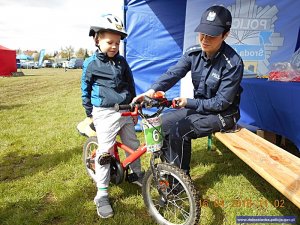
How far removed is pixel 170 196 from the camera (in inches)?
103

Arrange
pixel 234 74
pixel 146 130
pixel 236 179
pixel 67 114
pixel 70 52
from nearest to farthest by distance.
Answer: pixel 146 130, pixel 234 74, pixel 236 179, pixel 67 114, pixel 70 52

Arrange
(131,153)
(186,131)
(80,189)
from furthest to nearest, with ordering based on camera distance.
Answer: (80,189) < (131,153) < (186,131)

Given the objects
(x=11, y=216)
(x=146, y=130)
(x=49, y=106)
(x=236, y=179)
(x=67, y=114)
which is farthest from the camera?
(x=49, y=106)

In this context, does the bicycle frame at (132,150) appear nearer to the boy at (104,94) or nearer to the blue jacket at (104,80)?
the boy at (104,94)

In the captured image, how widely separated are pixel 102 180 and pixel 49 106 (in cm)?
720

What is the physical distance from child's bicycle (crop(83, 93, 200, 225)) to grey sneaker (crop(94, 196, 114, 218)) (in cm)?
43

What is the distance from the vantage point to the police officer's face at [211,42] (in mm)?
2711

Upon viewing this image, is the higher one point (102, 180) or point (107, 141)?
point (107, 141)

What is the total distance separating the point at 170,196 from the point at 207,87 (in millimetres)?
1094

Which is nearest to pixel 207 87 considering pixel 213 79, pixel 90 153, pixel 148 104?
pixel 213 79

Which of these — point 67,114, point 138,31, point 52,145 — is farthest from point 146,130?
point 67,114

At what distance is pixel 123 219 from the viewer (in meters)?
2.89

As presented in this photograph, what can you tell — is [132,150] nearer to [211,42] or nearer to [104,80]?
[104,80]

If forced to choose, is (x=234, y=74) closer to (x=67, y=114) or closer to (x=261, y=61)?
(x=261, y=61)
